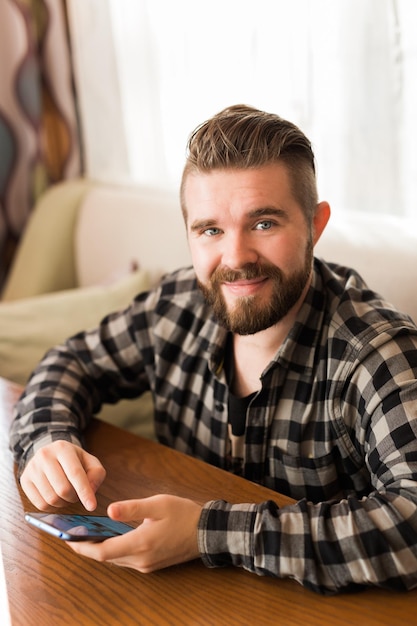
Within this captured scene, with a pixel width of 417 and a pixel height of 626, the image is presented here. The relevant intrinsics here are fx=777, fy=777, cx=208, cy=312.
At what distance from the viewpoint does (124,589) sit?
900 millimetres

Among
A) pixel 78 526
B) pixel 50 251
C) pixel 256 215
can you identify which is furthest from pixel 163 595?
pixel 50 251

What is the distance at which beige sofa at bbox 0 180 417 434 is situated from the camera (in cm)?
150

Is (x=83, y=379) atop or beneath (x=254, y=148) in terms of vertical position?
beneath

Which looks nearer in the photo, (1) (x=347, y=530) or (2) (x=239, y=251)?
(1) (x=347, y=530)

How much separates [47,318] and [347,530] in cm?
122

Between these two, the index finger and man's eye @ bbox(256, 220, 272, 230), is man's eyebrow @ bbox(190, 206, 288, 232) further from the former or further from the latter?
the index finger

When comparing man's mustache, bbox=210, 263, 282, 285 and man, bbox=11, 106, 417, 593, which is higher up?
man's mustache, bbox=210, 263, 282, 285

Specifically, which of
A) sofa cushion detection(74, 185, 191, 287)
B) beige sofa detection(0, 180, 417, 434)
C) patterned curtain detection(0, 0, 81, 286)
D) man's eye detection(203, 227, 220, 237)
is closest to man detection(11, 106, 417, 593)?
man's eye detection(203, 227, 220, 237)

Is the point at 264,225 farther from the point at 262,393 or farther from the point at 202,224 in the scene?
the point at 262,393

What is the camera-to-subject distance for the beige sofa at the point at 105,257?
1.50 m

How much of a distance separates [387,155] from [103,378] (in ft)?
2.61

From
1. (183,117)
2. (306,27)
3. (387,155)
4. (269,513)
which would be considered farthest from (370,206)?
(269,513)

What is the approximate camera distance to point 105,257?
2355mm

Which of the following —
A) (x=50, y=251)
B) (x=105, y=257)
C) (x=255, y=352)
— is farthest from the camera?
(x=50, y=251)
